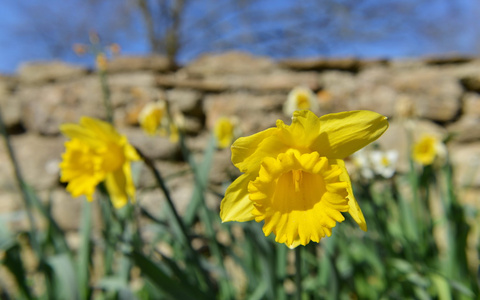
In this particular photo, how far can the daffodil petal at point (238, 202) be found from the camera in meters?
0.67

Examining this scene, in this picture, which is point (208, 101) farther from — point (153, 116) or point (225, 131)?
point (153, 116)

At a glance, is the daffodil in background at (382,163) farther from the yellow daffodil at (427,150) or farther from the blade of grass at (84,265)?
the blade of grass at (84,265)

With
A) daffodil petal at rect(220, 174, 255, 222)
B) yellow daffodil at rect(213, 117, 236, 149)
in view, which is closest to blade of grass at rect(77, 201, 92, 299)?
daffodil petal at rect(220, 174, 255, 222)

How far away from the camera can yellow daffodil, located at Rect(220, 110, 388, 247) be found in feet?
2.06

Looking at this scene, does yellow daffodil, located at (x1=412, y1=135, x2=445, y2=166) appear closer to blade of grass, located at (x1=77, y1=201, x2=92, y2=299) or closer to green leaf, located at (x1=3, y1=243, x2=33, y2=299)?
blade of grass, located at (x1=77, y1=201, x2=92, y2=299)

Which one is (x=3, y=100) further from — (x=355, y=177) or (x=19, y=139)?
(x=355, y=177)

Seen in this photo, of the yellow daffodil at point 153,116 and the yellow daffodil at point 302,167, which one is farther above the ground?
the yellow daffodil at point 153,116

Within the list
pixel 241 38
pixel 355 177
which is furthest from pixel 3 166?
pixel 241 38

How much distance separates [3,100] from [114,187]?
7.30ft

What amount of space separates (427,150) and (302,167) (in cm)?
165

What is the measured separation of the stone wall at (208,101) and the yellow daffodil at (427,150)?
36 centimetres

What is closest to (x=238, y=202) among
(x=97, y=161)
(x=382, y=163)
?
(x=97, y=161)

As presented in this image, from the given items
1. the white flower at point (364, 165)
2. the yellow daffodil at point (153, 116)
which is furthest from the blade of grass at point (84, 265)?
the white flower at point (364, 165)

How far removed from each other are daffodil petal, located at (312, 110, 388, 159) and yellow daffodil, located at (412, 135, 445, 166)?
4.67ft
